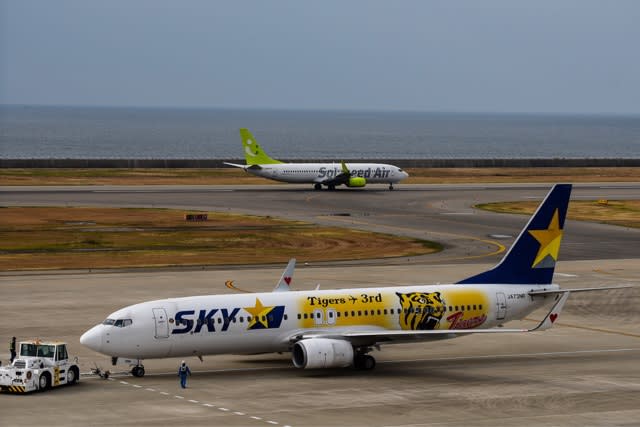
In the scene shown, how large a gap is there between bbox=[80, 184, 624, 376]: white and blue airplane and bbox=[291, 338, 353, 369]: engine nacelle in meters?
0.04

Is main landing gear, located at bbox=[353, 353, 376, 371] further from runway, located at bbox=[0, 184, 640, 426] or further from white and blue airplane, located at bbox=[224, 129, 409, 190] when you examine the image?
white and blue airplane, located at bbox=[224, 129, 409, 190]

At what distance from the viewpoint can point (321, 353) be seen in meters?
49.1

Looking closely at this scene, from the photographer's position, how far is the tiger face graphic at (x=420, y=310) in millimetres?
52750

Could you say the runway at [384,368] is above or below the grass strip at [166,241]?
below

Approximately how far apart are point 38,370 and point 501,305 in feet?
72.2

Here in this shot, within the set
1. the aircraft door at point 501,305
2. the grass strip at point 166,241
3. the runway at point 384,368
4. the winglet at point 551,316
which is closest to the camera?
the runway at point 384,368

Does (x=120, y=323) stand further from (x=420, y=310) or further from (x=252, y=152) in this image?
(x=252, y=152)

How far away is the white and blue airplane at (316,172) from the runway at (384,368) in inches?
2280

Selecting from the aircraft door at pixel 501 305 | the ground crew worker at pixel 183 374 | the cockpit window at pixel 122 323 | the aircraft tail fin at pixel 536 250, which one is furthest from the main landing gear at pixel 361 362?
the cockpit window at pixel 122 323

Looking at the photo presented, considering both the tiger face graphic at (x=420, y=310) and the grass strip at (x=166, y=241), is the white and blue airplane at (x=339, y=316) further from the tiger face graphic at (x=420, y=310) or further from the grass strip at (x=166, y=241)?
the grass strip at (x=166, y=241)

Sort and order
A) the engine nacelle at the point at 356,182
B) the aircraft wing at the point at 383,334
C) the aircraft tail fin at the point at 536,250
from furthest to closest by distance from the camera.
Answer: the engine nacelle at the point at 356,182 → the aircraft tail fin at the point at 536,250 → the aircraft wing at the point at 383,334

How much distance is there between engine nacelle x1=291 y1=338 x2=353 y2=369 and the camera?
48875 mm

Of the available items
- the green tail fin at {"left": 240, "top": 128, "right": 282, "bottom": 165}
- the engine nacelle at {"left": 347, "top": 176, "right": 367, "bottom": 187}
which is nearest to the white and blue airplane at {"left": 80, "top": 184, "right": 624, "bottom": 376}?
the engine nacelle at {"left": 347, "top": 176, "right": 367, "bottom": 187}

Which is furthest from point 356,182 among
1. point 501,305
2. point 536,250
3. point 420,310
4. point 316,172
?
point 420,310
